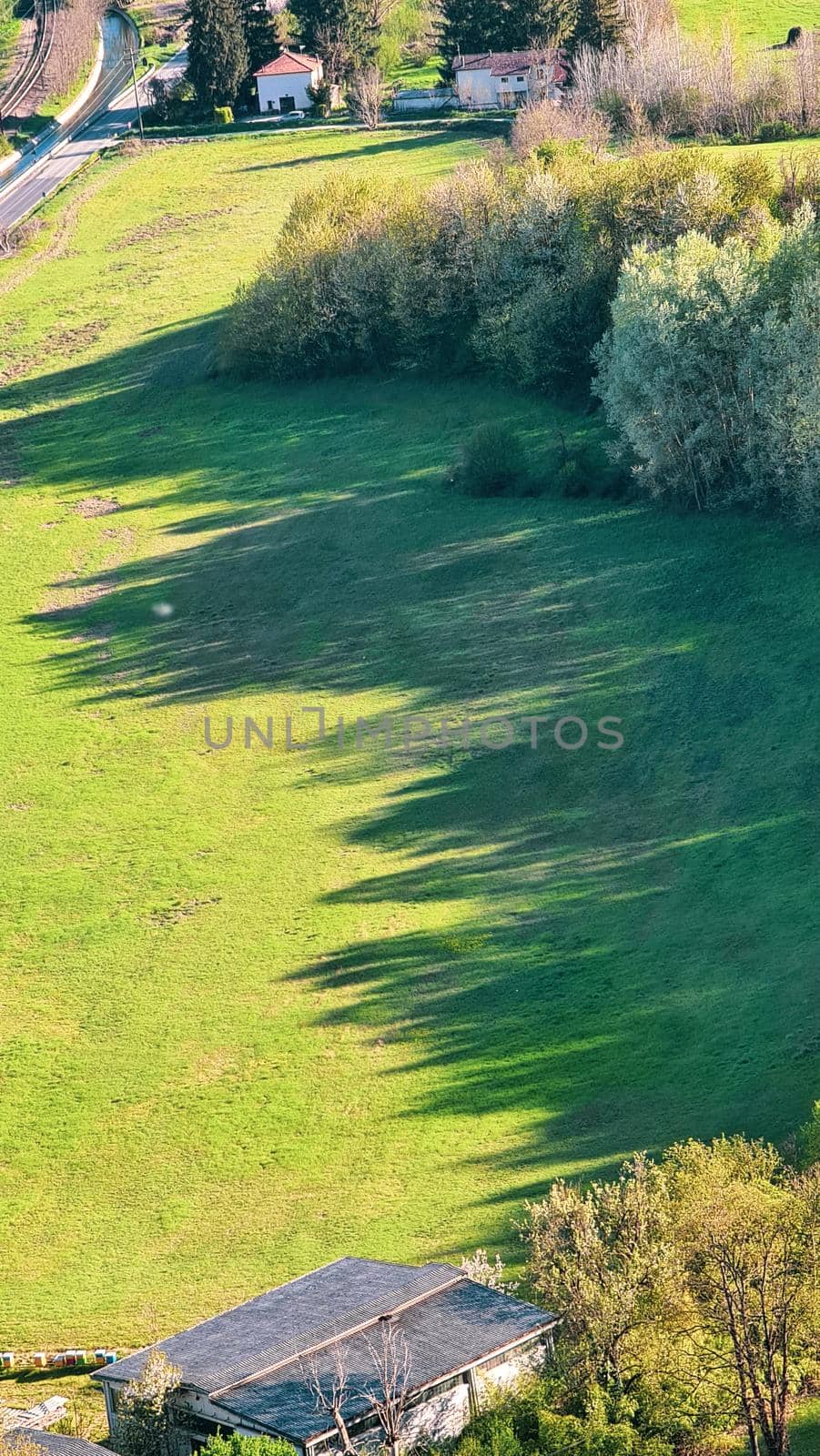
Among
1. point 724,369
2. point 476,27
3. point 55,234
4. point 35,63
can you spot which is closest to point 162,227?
point 55,234

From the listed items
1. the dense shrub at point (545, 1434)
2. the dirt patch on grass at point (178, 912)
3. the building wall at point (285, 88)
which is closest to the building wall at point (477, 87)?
the building wall at point (285, 88)

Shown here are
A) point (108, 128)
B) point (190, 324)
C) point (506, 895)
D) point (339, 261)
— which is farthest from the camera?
point (108, 128)

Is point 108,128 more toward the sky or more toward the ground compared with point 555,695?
more toward the sky

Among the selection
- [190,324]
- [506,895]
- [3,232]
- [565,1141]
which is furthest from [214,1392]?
[3,232]

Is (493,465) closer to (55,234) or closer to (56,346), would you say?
(56,346)

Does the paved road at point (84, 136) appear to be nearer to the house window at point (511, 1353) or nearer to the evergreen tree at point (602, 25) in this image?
the evergreen tree at point (602, 25)

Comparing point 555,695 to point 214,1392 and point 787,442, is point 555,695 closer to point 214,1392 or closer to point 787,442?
point 787,442

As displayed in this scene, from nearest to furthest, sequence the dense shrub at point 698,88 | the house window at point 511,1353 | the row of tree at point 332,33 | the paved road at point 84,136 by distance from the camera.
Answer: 1. the house window at point 511,1353
2. the dense shrub at point 698,88
3. the paved road at point 84,136
4. the row of tree at point 332,33
